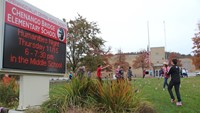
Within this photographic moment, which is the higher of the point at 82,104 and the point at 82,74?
the point at 82,74

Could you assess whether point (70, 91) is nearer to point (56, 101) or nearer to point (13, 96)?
Result: point (56, 101)

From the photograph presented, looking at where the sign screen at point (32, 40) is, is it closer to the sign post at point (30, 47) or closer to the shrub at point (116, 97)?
the sign post at point (30, 47)

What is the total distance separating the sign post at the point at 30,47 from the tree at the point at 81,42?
93.9 ft

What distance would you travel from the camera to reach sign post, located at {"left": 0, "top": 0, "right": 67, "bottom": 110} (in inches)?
295

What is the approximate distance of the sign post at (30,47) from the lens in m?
7.48

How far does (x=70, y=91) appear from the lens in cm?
790

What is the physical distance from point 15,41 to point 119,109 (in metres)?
3.68

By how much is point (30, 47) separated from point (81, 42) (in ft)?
102

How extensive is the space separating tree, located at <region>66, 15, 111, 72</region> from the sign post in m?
28.6

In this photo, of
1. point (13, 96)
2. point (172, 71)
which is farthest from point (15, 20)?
point (172, 71)

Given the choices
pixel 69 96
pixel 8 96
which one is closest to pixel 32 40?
pixel 69 96

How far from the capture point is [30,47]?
27.5 feet

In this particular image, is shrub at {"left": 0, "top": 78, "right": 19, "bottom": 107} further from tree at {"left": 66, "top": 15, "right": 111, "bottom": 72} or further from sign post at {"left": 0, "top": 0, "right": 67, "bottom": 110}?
tree at {"left": 66, "top": 15, "right": 111, "bottom": 72}

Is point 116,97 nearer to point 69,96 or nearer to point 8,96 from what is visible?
point 69,96
